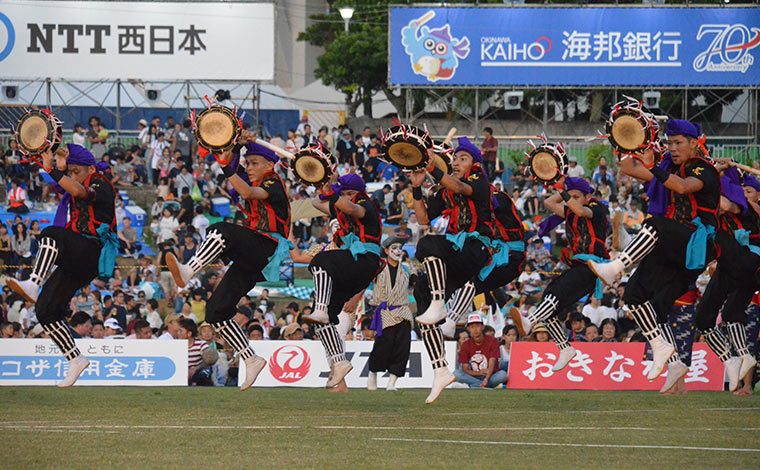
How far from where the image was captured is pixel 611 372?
16.0 m

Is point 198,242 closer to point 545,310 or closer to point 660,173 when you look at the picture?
point 545,310

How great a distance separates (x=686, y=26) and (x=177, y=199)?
44.2 ft

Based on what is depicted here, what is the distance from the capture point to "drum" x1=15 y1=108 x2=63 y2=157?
11484 millimetres

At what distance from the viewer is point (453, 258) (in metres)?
11.4

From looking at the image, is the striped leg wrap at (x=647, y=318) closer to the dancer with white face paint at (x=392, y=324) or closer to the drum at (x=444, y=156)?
the drum at (x=444, y=156)

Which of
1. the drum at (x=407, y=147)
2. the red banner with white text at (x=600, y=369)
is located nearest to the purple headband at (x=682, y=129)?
the drum at (x=407, y=147)

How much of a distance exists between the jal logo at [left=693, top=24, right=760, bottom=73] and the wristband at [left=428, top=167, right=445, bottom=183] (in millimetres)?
19385

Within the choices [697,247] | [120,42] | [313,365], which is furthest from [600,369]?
[120,42]

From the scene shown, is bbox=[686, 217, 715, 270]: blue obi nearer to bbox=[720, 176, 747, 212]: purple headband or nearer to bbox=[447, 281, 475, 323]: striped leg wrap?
bbox=[720, 176, 747, 212]: purple headband

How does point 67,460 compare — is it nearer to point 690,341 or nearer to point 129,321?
point 690,341

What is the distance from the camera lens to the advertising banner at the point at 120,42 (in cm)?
2853

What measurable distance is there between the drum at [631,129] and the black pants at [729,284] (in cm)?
134

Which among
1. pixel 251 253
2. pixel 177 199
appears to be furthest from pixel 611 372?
pixel 177 199

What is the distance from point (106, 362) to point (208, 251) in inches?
240
